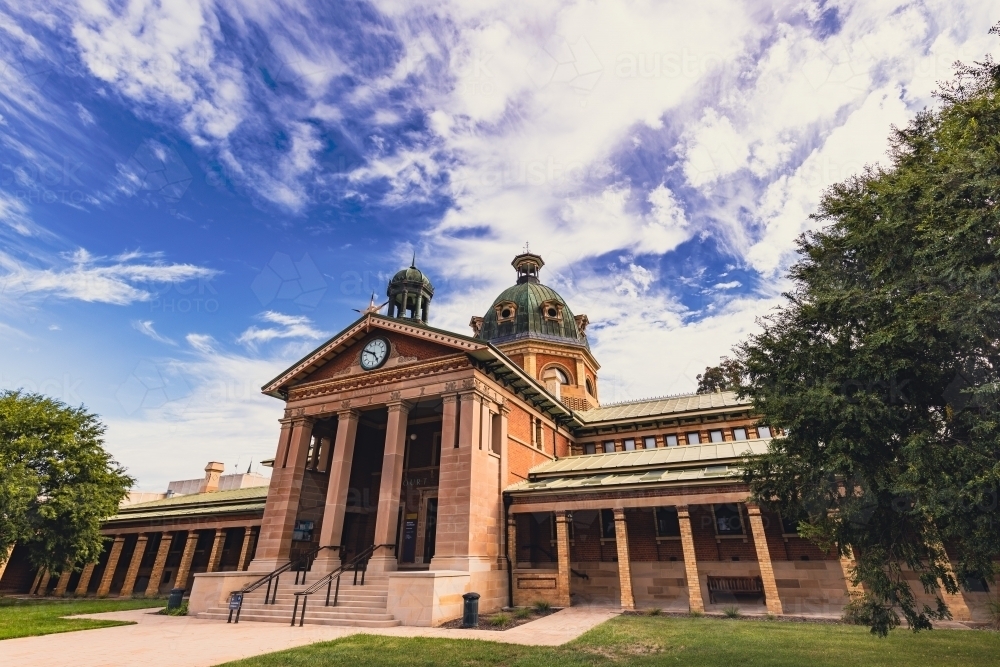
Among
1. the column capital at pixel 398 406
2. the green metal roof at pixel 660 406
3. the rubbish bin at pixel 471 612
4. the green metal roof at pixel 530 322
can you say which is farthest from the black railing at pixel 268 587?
the green metal roof at pixel 530 322

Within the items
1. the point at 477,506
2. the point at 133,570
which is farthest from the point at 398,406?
the point at 133,570

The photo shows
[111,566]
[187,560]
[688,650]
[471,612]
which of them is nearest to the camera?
[688,650]

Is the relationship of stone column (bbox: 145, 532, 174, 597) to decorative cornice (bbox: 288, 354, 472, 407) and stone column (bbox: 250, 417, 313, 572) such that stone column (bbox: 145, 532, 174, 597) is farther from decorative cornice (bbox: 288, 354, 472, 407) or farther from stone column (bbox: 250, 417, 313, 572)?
decorative cornice (bbox: 288, 354, 472, 407)

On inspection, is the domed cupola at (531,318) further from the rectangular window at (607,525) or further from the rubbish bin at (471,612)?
the rubbish bin at (471,612)

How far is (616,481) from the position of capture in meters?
20.0

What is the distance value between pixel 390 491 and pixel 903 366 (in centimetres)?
1720

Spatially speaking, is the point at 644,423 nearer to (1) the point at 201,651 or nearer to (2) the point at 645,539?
(2) the point at 645,539

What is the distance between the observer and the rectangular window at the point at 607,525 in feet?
70.6

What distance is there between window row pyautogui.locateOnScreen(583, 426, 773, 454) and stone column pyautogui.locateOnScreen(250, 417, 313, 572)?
15590 mm

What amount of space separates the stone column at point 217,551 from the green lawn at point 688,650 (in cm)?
1958

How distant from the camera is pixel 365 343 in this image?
2455cm

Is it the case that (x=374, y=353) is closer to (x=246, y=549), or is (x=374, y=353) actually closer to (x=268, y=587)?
(x=268, y=587)

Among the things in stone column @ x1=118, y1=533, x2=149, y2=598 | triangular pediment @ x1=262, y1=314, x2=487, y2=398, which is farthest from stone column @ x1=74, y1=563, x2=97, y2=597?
triangular pediment @ x1=262, y1=314, x2=487, y2=398

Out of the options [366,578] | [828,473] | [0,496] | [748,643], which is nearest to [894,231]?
[828,473]
